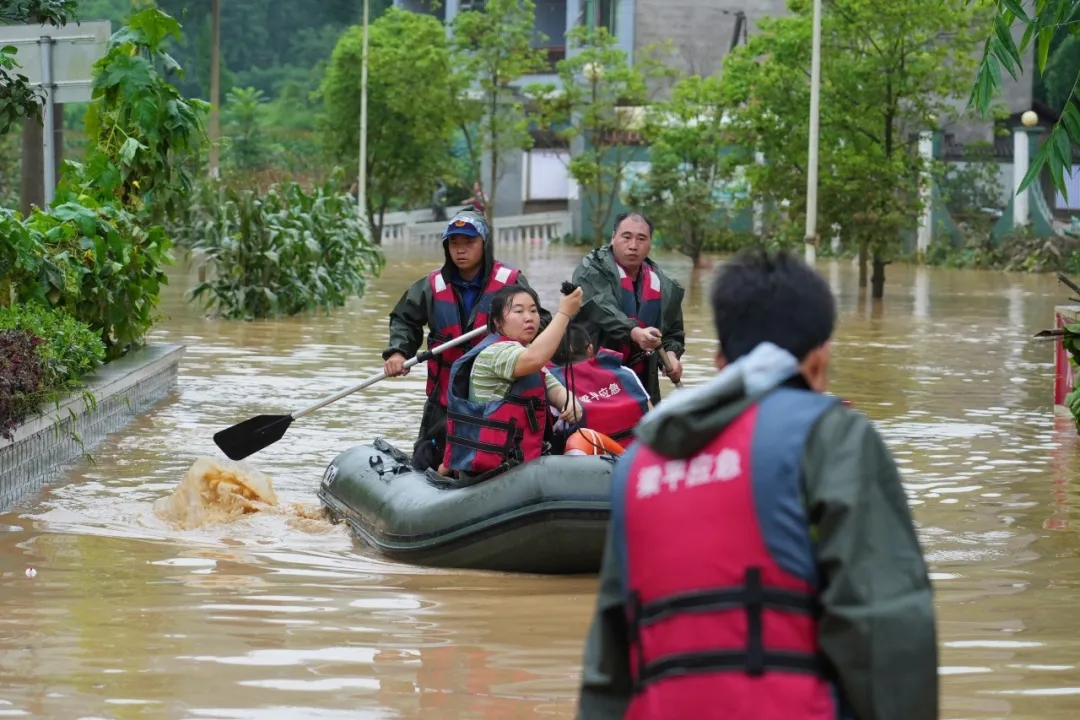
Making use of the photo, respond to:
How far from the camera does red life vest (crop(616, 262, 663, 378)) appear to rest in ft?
30.3

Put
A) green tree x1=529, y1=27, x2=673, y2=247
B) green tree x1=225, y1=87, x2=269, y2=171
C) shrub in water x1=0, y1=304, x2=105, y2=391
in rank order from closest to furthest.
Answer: shrub in water x1=0, y1=304, x2=105, y2=391, green tree x1=529, y1=27, x2=673, y2=247, green tree x1=225, y1=87, x2=269, y2=171

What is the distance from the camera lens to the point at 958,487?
10.2m

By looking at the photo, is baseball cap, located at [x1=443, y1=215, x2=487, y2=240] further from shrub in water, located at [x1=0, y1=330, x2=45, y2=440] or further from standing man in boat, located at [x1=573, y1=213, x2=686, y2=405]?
shrub in water, located at [x1=0, y1=330, x2=45, y2=440]

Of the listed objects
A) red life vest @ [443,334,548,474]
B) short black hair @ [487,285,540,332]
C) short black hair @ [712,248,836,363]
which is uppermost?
short black hair @ [712,248,836,363]

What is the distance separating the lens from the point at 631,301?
30.4 ft

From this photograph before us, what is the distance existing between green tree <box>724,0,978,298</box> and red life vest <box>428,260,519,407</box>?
66.8 ft

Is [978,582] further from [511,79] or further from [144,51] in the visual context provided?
[511,79]

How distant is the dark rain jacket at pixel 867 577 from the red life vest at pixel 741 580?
0.03m

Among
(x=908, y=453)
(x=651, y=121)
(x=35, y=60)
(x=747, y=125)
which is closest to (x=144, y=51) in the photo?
(x=35, y=60)

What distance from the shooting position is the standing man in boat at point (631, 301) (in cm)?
899

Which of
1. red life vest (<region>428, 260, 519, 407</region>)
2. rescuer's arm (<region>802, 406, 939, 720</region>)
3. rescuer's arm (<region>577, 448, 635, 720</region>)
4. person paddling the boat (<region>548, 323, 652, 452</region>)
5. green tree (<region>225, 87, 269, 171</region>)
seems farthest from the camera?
green tree (<region>225, 87, 269, 171</region>)

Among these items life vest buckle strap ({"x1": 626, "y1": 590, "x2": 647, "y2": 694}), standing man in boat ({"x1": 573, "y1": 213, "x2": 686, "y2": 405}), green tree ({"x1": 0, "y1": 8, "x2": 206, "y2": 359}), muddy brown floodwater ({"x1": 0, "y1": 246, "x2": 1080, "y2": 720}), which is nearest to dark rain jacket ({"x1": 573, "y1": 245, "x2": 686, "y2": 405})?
standing man in boat ({"x1": 573, "y1": 213, "x2": 686, "y2": 405})

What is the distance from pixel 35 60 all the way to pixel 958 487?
7816 mm

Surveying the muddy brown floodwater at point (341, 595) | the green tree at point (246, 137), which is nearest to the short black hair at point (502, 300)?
the muddy brown floodwater at point (341, 595)
